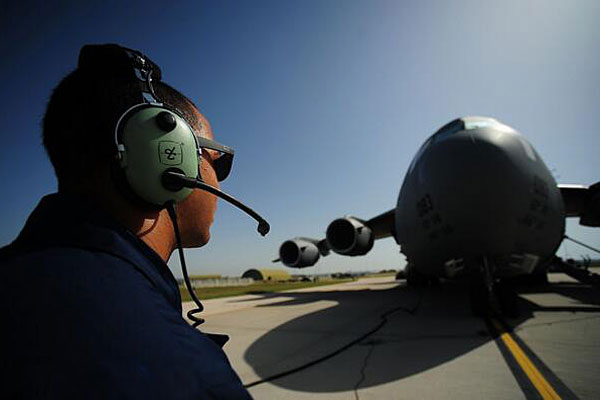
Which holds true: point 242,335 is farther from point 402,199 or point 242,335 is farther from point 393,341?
point 402,199

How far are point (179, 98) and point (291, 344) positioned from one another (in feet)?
14.4

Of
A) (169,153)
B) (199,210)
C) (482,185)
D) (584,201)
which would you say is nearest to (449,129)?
(482,185)

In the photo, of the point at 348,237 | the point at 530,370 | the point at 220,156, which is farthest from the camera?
the point at 348,237

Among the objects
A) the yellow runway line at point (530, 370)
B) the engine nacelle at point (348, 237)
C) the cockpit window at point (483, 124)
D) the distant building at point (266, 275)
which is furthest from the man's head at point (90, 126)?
the distant building at point (266, 275)

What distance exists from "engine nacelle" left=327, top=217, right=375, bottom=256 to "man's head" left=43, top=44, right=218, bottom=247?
10.3 metres

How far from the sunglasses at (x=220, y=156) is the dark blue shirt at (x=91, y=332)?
718 mm

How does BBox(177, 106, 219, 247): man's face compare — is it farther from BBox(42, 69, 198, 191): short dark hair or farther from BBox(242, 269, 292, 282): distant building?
BBox(242, 269, 292, 282): distant building

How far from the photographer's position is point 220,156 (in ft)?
5.27

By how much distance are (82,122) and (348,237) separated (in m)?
10.5

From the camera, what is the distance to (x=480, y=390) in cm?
286

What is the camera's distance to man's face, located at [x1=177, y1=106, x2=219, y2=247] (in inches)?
52.9

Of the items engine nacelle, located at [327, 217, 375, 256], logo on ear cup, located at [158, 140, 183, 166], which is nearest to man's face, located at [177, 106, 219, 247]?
logo on ear cup, located at [158, 140, 183, 166]

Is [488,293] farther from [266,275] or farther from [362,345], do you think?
[266,275]

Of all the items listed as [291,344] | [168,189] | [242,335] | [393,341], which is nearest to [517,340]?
[393,341]
